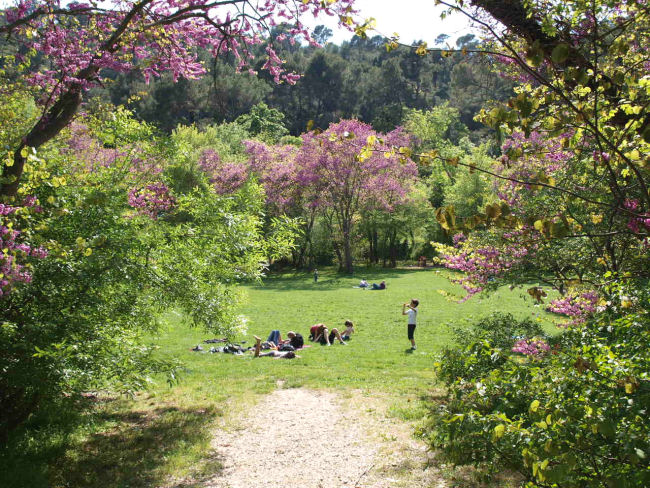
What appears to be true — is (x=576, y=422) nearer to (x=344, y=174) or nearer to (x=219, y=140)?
(x=344, y=174)

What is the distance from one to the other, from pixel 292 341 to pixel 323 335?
110 cm

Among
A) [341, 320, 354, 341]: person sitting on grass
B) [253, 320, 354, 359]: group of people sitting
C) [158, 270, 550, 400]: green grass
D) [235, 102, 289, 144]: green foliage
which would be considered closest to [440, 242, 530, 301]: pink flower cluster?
[158, 270, 550, 400]: green grass

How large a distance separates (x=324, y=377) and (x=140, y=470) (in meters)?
Answer: 4.77

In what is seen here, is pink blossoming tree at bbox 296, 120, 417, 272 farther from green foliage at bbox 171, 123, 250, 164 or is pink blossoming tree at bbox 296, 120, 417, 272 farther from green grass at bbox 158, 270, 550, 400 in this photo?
green grass at bbox 158, 270, 550, 400

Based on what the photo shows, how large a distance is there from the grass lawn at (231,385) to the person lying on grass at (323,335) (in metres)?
0.31

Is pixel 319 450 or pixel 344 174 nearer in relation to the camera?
pixel 319 450

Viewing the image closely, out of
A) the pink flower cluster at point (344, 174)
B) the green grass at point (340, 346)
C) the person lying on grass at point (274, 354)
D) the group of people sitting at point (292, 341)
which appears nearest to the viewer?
the green grass at point (340, 346)

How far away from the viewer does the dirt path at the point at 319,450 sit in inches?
229

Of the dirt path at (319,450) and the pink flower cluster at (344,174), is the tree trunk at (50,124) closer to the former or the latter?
the dirt path at (319,450)

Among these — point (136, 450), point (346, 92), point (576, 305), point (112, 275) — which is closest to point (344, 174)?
point (576, 305)

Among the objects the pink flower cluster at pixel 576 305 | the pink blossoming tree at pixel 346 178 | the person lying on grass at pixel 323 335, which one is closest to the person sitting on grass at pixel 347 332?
the person lying on grass at pixel 323 335

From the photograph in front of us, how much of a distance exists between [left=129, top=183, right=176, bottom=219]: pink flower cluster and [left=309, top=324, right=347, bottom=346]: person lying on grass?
6852 millimetres

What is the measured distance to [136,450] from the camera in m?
6.79

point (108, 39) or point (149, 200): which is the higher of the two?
point (108, 39)
